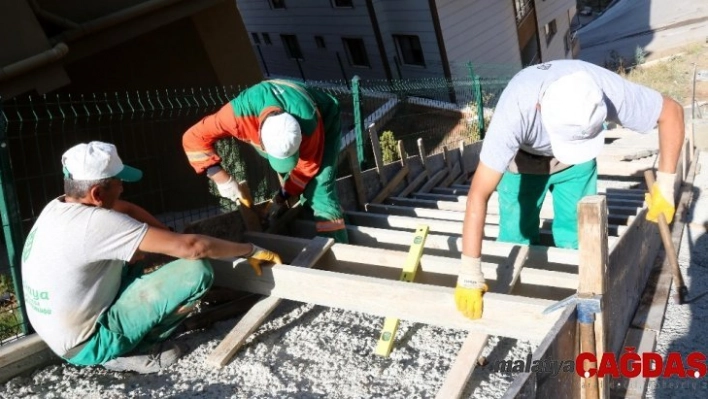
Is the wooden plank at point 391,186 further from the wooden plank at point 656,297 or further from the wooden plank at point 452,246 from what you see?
the wooden plank at point 656,297

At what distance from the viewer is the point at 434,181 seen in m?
7.09

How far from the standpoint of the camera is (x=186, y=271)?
10.8 ft

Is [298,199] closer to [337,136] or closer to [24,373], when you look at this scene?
[337,136]

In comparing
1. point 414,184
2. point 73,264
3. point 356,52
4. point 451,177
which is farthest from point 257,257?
point 356,52

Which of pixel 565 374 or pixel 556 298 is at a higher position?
pixel 565 374

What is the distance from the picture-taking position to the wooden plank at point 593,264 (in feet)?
7.89

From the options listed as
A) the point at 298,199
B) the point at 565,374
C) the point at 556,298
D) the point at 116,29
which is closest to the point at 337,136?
the point at 298,199

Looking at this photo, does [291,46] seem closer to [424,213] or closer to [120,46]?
[120,46]

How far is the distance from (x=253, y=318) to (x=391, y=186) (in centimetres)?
295

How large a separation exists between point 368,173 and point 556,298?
2.82 m

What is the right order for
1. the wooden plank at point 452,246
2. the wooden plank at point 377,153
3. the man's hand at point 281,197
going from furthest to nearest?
the wooden plank at point 377,153 < the man's hand at point 281,197 < the wooden plank at point 452,246

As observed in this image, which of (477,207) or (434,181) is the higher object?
(477,207)

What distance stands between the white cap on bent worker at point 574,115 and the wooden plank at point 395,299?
756mm

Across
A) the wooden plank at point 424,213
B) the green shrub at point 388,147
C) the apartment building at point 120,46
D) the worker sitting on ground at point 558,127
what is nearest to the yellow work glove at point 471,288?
the worker sitting on ground at point 558,127
